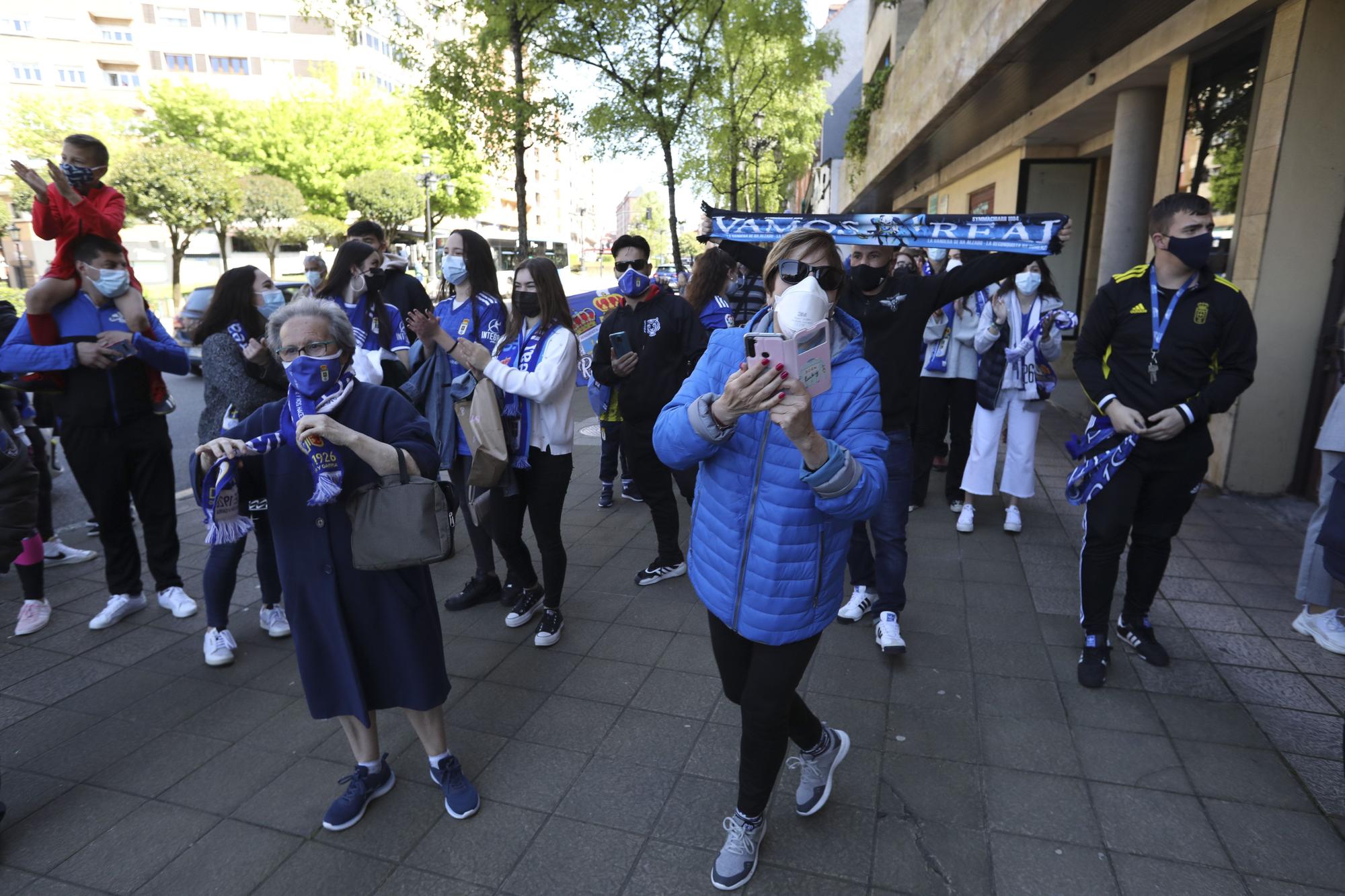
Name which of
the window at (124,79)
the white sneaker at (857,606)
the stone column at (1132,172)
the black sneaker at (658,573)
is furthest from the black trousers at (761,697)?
the window at (124,79)

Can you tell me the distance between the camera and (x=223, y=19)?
47562mm

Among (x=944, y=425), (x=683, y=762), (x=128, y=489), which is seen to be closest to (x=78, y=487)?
(x=128, y=489)

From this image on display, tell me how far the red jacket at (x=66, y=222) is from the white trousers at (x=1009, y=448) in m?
5.62

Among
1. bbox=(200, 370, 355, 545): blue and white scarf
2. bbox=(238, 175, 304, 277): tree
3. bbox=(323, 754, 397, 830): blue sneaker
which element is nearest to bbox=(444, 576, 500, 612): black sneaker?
bbox=(323, 754, 397, 830): blue sneaker

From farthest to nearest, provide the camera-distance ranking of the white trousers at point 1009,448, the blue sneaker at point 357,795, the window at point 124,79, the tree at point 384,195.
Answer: the window at point 124,79 → the tree at point 384,195 → the white trousers at point 1009,448 → the blue sneaker at point 357,795

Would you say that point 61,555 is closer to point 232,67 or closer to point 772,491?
point 772,491

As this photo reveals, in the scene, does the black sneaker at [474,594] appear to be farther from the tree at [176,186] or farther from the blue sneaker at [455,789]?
the tree at [176,186]

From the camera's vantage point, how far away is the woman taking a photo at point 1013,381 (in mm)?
5398

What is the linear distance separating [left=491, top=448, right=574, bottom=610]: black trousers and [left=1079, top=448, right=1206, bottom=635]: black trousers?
257 centimetres

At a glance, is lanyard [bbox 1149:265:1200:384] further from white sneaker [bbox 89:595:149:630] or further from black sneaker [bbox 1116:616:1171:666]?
white sneaker [bbox 89:595:149:630]

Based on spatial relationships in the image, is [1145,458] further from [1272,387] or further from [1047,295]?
[1272,387]

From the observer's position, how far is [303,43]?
1898 inches

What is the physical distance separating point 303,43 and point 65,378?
54.7m

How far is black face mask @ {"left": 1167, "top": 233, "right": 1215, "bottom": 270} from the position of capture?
313 cm
